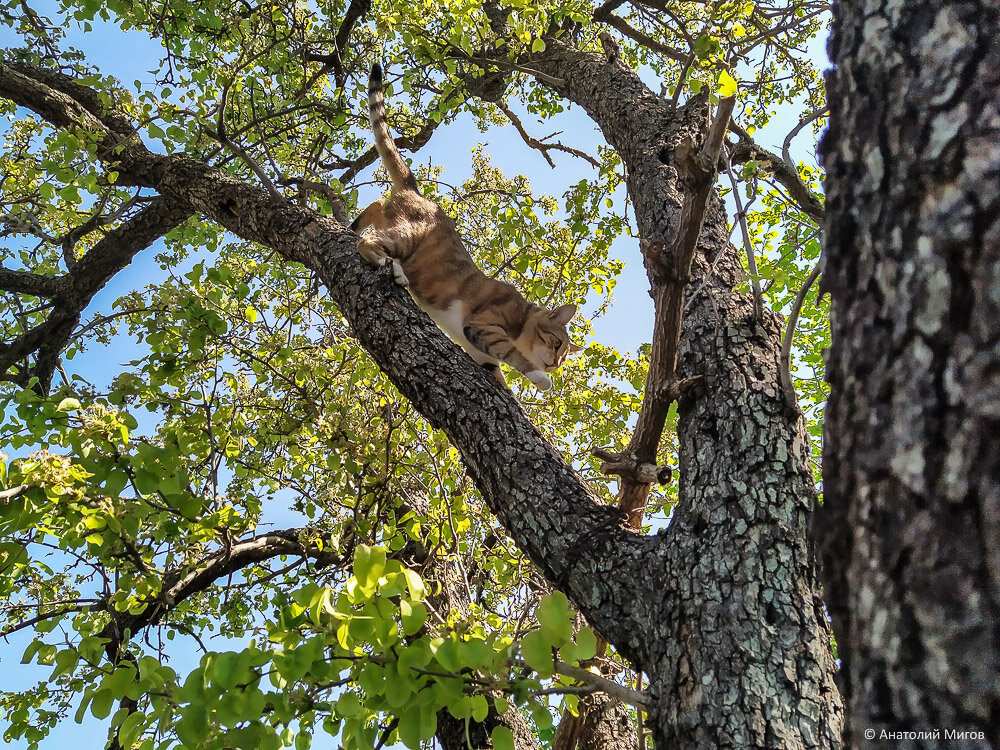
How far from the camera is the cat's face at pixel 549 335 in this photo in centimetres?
477

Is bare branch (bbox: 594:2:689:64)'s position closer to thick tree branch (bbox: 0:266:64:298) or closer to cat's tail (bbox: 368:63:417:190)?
cat's tail (bbox: 368:63:417:190)

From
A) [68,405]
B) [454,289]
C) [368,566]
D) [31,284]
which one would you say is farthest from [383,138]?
[368,566]

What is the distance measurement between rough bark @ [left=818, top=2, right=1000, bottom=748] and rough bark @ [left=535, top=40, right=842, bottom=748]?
0.98 feet

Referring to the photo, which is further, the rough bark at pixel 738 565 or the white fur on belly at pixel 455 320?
the white fur on belly at pixel 455 320

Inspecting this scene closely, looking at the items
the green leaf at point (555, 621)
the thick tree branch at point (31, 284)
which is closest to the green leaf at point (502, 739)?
the green leaf at point (555, 621)

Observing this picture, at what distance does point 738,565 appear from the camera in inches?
69.5

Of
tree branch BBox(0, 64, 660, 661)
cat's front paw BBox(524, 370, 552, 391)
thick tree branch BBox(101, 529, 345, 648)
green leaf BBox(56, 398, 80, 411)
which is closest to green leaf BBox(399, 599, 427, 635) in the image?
tree branch BBox(0, 64, 660, 661)

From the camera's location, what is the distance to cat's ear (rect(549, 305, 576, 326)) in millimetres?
4718

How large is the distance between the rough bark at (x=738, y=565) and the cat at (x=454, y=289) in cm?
209

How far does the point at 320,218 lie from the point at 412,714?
9.84 ft

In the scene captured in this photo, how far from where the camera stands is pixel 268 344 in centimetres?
355

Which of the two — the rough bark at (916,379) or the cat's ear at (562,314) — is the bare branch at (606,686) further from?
the cat's ear at (562,314)

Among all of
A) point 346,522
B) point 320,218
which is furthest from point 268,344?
point 346,522

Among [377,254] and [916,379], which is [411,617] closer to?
[916,379]
